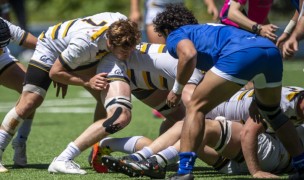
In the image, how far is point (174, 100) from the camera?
664 cm

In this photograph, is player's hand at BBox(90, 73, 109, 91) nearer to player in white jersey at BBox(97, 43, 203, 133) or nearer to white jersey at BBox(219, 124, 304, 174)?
player in white jersey at BBox(97, 43, 203, 133)

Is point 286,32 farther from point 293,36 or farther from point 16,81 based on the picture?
point 16,81

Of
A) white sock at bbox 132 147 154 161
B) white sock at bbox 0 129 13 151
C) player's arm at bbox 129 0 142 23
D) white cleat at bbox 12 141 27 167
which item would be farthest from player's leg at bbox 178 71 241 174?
player's arm at bbox 129 0 142 23

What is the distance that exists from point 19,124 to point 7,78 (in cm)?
62

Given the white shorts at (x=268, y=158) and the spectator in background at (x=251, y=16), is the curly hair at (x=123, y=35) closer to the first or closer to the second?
the spectator in background at (x=251, y=16)

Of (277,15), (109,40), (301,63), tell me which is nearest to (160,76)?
(109,40)

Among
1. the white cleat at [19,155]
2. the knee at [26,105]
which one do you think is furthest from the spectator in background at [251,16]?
the white cleat at [19,155]

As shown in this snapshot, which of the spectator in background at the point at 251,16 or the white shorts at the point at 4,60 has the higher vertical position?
the spectator in background at the point at 251,16

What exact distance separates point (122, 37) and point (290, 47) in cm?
140

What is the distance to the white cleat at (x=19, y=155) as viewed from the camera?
311 inches

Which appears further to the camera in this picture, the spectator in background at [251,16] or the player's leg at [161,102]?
the player's leg at [161,102]

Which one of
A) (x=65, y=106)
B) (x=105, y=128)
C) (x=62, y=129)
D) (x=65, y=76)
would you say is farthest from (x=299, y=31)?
(x=65, y=106)

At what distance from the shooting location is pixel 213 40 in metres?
6.39

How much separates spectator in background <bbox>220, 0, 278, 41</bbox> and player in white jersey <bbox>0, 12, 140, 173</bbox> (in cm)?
90
